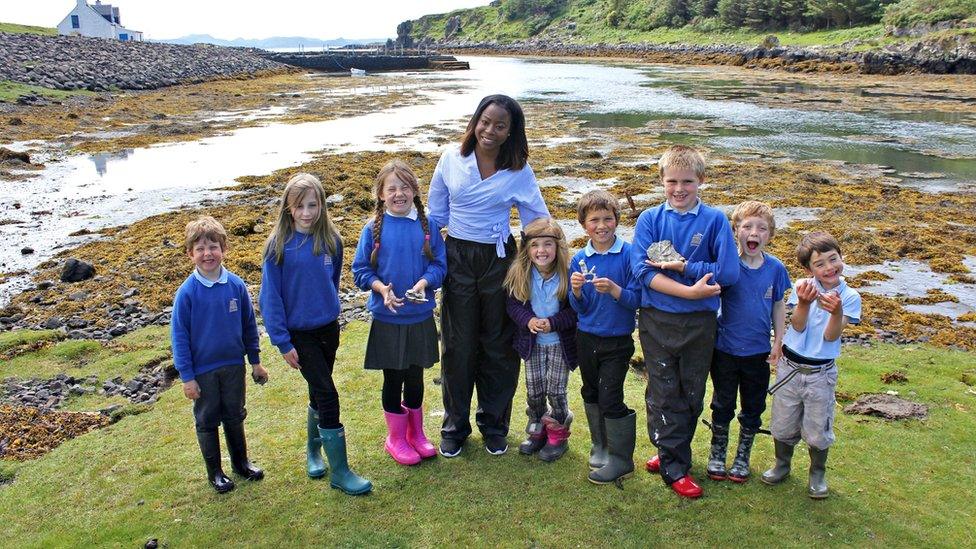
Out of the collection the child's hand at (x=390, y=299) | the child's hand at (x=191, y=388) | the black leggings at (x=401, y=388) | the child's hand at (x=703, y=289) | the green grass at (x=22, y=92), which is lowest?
the black leggings at (x=401, y=388)

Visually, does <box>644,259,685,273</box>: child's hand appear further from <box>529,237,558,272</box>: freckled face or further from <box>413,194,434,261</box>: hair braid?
<box>413,194,434,261</box>: hair braid

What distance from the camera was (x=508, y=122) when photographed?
16.2 ft

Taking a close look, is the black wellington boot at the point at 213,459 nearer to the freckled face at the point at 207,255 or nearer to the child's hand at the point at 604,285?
the freckled face at the point at 207,255

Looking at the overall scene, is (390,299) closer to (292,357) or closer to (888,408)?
(292,357)

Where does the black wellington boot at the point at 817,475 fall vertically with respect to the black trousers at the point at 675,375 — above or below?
below

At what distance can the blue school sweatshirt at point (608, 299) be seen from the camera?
4816mm

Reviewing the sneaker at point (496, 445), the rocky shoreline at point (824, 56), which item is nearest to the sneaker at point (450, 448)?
the sneaker at point (496, 445)

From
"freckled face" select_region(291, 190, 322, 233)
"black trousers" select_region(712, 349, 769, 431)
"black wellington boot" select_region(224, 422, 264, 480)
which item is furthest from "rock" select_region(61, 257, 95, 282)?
"black trousers" select_region(712, 349, 769, 431)

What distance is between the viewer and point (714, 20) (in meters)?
96.2

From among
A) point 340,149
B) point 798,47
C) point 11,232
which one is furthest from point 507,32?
point 11,232

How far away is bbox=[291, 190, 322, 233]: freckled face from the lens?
4.72 metres

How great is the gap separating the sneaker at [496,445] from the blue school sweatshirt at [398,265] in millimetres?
1165

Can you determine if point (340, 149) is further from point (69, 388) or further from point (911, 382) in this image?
point (911, 382)

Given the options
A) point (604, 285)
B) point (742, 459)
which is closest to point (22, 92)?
point (604, 285)
